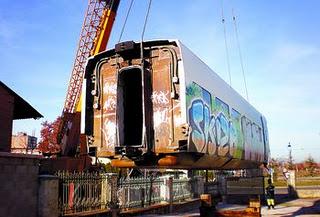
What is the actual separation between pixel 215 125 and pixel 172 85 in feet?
5.27

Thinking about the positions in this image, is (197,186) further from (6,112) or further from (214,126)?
(214,126)

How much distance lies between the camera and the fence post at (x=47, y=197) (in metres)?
12.7

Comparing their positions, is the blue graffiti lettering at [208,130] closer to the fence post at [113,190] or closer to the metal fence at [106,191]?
the metal fence at [106,191]

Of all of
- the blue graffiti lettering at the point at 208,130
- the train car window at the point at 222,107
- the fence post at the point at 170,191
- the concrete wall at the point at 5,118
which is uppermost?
the concrete wall at the point at 5,118

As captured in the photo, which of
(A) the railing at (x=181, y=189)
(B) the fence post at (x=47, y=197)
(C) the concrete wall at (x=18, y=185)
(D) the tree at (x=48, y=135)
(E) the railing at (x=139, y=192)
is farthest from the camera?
(D) the tree at (x=48, y=135)

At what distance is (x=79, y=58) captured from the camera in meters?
30.6

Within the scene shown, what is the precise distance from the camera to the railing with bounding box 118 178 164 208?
17.2 meters

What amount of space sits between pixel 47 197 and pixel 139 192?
6.25 m

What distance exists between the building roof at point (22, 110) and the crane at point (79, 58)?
1.95 metres

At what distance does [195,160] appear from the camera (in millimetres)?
8141

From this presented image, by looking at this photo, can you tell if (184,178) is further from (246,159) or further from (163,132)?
(163,132)

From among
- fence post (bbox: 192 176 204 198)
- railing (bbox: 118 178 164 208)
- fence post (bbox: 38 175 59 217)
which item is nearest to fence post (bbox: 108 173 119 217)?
railing (bbox: 118 178 164 208)

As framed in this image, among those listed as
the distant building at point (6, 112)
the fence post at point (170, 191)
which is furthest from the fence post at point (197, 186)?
the distant building at point (6, 112)

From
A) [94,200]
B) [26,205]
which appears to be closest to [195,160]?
[26,205]
